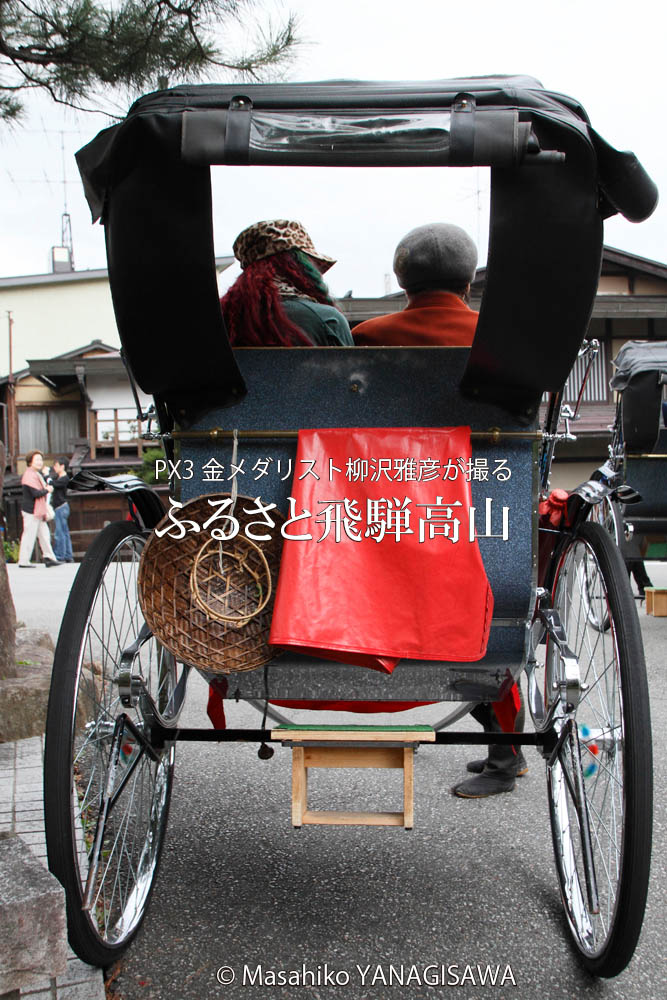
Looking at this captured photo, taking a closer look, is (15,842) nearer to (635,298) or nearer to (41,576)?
(41,576)

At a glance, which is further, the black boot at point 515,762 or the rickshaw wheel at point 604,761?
the black boot at point 515,762

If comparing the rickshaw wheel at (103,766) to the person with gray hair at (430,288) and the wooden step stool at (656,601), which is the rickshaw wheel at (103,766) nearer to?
the person with gray hair at (430,288)

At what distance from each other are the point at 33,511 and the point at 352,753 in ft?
44.3

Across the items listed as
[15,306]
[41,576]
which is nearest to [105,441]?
[15,306]

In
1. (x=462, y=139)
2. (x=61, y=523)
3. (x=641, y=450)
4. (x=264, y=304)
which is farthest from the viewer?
(x=61, y=523)

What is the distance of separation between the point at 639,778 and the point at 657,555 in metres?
6.30

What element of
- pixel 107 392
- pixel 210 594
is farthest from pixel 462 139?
pixel 107 392

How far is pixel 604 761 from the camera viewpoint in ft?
7.51

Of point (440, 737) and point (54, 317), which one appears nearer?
point (440, 737)

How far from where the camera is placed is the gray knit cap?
266 centimetres

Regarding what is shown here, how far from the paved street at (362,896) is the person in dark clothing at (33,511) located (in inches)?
464

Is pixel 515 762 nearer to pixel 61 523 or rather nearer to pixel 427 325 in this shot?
pixel 427 325

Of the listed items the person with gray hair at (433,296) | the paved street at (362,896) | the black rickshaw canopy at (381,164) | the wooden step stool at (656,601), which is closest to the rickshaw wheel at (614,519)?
the wooden step stool at (656,601)

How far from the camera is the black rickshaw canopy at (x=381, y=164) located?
1877 mm
